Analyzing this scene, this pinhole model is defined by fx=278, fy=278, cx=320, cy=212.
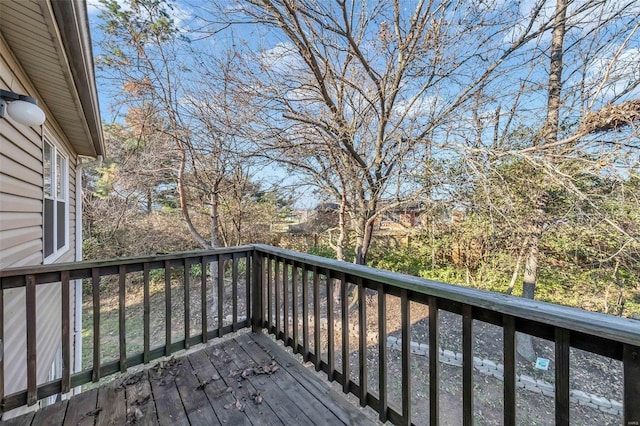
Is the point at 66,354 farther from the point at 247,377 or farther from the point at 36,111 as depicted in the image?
the point at 36,111

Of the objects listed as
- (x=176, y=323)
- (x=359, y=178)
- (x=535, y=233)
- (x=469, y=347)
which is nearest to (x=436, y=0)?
(x=359, y=178)

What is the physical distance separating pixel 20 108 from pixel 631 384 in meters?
2.94

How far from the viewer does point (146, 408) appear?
1734 millimetres

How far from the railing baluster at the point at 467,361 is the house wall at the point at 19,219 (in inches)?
111

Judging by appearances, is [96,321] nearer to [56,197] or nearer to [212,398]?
[212,398]

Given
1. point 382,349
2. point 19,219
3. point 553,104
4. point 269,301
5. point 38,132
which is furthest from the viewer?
point 553,104

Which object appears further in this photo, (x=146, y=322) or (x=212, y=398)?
(x=146, y=322)

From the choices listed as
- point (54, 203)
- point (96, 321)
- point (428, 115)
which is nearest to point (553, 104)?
point (428, 115)

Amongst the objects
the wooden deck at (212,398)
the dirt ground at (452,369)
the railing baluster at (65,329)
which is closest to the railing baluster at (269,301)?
the wooden deck at (212,398)

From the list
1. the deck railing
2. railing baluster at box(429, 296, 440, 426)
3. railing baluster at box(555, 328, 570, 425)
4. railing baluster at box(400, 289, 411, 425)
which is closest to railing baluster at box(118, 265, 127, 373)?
Result: the deck railing

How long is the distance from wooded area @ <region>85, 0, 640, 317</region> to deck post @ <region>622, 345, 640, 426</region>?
298cm

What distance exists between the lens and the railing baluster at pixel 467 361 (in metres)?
1.23

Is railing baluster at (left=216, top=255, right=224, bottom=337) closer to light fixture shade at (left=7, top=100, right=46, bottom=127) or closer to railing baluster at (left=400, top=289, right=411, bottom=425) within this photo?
light fixture shade at (left=7, top=100, right=46, bottom=127)

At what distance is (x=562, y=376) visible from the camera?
1.01 metres
